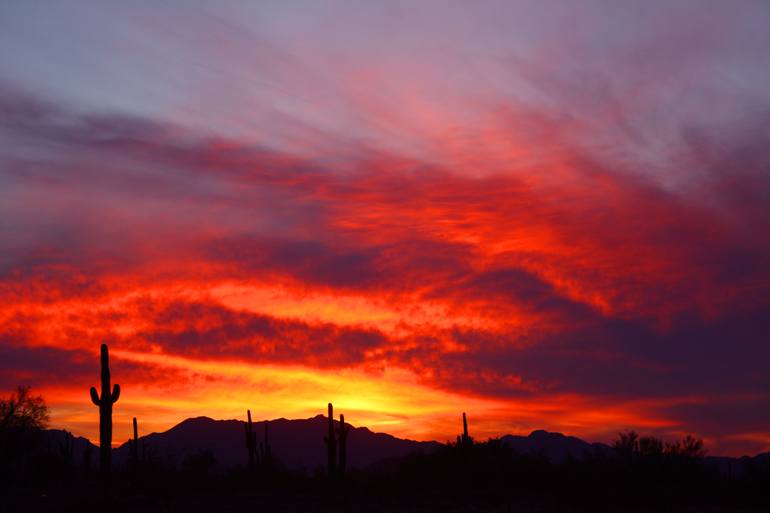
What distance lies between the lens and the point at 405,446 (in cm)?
18500

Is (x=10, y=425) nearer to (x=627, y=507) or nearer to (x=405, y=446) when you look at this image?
(x=627, y=507)

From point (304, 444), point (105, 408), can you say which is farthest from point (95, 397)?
point (304, 444)

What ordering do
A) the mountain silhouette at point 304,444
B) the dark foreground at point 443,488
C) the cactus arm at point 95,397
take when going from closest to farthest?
the dark foreground at point 443,488, the cactus arm at point 95,397, the mountain silhouette at point 304,444

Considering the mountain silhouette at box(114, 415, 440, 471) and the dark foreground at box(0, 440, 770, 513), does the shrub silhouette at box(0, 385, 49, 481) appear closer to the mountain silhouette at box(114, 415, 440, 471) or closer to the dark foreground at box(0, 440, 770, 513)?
the dark foreground at box(0, 440, 770, 513)

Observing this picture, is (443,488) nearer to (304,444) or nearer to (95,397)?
(95,397)

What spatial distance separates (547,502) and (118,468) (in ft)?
70.1

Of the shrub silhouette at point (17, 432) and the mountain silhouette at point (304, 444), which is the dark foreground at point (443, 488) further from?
the mountain silhouette at point (304, 444)

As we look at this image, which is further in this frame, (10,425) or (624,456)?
(10,425)

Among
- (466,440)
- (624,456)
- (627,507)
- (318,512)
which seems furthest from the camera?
(466,440)

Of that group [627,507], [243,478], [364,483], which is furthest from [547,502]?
[243,478]

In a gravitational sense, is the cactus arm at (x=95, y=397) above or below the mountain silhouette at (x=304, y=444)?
above

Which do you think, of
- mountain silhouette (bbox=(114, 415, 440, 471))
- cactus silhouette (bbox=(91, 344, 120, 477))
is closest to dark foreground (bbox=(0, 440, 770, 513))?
cactus silhouette (bbox=(91, 344, 120, 477))

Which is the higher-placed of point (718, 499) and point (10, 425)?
point (10, 425)

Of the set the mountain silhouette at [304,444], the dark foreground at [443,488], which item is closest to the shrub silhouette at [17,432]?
the dark foreground at [443,488]
